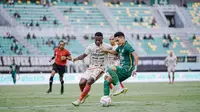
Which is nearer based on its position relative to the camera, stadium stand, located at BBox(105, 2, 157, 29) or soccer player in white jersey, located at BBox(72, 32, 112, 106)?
soccer player in white jersey, located at BBox(72, 32, 112, 106)

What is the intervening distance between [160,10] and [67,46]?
17.4 meters

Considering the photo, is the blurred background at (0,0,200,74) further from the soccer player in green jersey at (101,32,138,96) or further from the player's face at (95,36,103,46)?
the soccer player in green jersey at (101,32,138,96)

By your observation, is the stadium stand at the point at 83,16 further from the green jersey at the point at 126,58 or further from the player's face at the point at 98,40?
the green jersey at the point at 126,58

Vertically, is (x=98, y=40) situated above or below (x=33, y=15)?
above

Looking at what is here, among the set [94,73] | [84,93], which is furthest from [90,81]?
[84,93]

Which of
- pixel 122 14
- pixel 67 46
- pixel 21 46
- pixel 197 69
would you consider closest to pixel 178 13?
pixel 122 14

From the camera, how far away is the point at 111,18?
6544 centimetres

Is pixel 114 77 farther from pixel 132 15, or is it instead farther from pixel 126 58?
pixel 132 15

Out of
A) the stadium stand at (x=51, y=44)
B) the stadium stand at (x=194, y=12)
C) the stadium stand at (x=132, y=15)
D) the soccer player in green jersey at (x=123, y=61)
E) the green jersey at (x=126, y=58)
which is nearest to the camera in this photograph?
the soccer player in green jersey at (x=123, y=61)

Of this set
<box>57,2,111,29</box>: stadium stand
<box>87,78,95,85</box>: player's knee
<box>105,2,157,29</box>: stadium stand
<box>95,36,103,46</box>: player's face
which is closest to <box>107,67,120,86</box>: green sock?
<box>87,78,95,85</box>: player's knee

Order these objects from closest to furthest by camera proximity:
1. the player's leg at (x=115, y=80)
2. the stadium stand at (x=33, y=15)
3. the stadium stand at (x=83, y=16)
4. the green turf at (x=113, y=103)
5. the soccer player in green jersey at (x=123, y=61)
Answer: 1. the green turf at (x=113, y=103)
2. the player's leg at (x=115, y=80)
3. the soccer player in green jersey at (x=123, y=61)
4. the stadium stand at (x=33, y=15)
5. the stadium stand at (x=83, y=16)

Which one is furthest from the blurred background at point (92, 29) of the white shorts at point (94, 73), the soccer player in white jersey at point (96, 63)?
the white shorts at point (94, 73)

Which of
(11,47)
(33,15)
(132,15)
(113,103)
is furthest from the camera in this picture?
(132,15)

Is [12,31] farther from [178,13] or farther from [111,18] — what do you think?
[178,13]
